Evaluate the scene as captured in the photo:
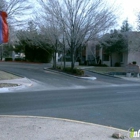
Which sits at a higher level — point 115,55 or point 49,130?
point 115,55

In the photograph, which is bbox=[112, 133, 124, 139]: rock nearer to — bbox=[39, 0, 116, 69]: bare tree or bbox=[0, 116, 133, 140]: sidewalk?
bbox=[0, 116, 133, 140]: sidewalk

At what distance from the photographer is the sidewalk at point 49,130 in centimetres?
595

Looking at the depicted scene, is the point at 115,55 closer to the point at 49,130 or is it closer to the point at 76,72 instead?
the point at 76,72

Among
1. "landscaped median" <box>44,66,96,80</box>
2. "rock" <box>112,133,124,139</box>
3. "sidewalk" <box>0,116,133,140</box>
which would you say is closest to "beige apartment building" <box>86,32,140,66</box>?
"landscaped median" <box>44,66,96,80</box>

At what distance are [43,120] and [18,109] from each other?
2695 mm

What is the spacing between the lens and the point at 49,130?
6.48m

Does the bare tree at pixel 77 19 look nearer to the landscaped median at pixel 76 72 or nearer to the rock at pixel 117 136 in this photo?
the landscaped median at pixel 76 72

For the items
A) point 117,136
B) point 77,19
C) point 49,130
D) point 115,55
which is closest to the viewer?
point 117,136

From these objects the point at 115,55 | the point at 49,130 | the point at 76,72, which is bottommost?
the point at 49,130

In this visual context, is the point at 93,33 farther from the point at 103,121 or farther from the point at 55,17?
the point at 103,121

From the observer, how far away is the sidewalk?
5949 mm

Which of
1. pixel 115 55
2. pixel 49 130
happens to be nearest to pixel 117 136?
pixel 49 130

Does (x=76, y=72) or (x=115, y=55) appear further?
(x=115, y=55)

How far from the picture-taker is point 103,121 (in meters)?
8.16
